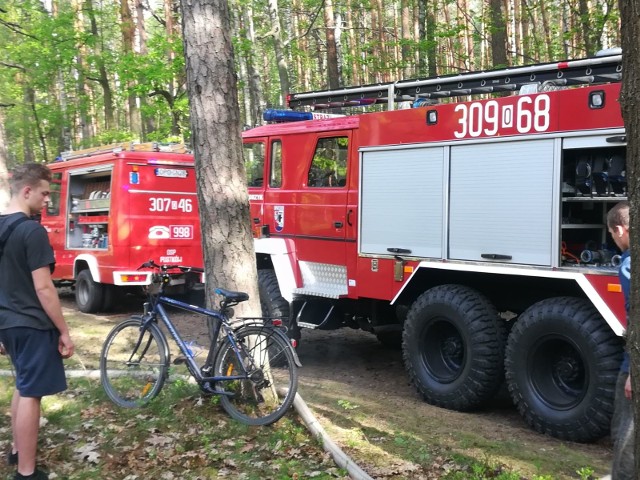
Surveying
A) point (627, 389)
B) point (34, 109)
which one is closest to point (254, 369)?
point (627, 389)

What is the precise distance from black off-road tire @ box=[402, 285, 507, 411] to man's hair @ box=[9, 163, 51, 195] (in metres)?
3.58

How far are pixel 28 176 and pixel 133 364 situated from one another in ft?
7.26

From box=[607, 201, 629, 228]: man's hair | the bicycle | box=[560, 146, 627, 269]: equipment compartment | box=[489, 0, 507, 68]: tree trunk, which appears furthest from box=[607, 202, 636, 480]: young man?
box=[489, 0, 507, 68]: tree trunk

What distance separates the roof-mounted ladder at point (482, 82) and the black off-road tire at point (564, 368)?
195 cm

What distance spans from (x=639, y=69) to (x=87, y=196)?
1162 cm

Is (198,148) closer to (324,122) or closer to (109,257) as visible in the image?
(324,122)

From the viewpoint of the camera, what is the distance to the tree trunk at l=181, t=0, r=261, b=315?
528 cm

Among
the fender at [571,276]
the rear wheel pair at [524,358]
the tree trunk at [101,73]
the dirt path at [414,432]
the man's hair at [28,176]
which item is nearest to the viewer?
the man's hair at [28,176]

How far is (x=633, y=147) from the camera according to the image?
234cm

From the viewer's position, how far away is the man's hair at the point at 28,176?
14.1ft

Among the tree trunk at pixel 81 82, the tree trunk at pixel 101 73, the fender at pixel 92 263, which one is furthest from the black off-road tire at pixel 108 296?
the tree trunk at pixel 81 82

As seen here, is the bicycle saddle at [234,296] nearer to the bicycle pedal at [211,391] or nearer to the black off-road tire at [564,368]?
the bicycle pedal at [211,391]

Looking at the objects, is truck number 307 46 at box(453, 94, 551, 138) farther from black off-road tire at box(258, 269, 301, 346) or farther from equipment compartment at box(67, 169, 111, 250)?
equipment compartment at box(67, 169, 111, 250)

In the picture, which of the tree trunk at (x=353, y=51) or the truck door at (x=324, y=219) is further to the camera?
the tree trunk at (x=353, y=51)
